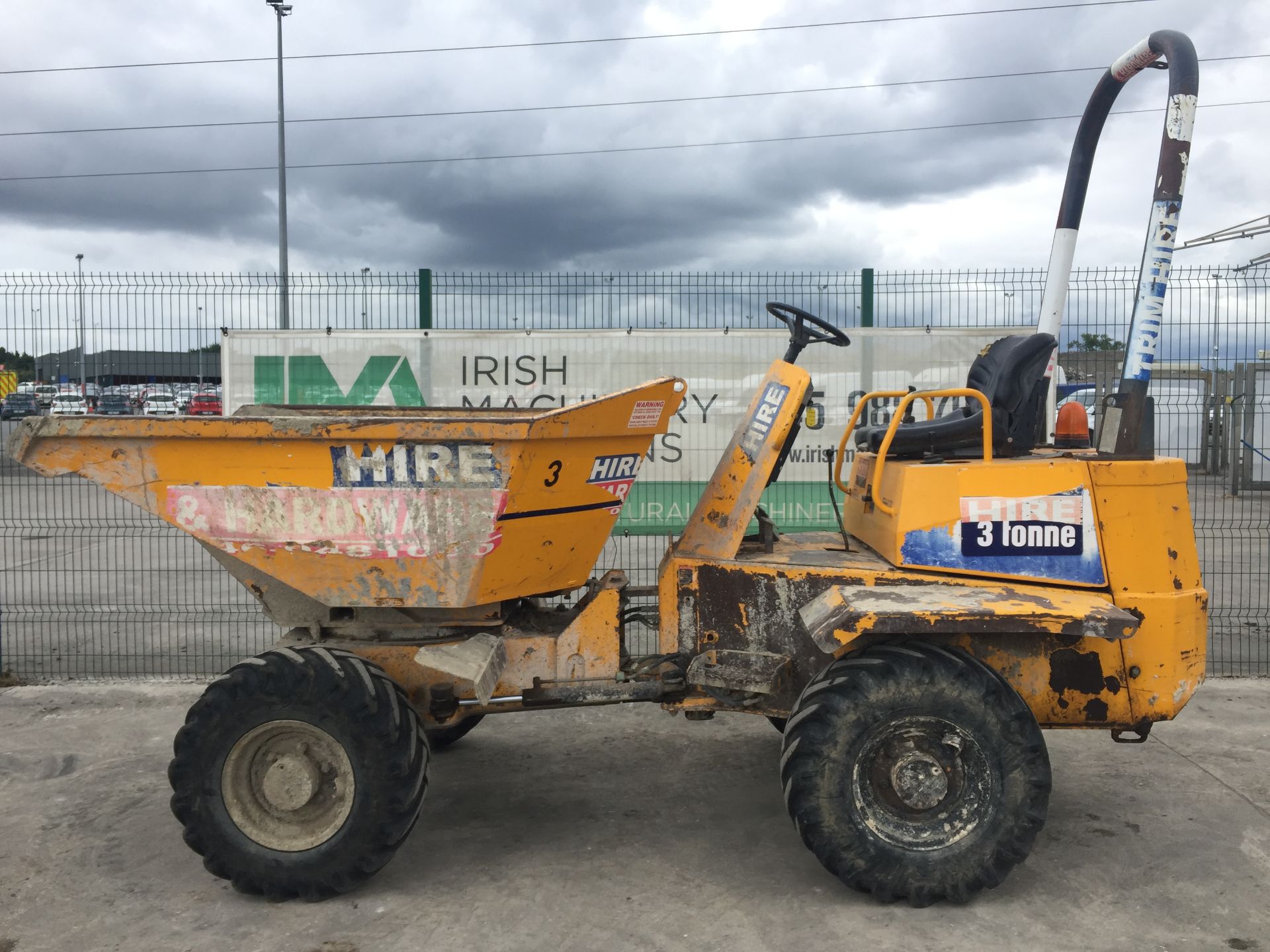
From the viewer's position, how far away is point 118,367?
27.0ft

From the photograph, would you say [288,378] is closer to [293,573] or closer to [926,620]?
[293,573]

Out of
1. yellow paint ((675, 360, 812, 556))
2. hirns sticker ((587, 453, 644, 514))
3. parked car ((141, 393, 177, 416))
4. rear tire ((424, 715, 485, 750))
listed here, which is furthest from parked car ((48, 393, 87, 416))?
yellow paint ((675, 360, 812, 556))

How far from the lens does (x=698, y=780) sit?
Result: 515 centimetres

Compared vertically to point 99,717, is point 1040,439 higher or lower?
higher

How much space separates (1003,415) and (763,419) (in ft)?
3.71

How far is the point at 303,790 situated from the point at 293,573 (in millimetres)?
862

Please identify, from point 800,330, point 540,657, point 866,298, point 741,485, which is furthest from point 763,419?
point 866,298

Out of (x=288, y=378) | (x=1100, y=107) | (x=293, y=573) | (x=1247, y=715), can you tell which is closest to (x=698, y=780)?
(x=293, y=573)

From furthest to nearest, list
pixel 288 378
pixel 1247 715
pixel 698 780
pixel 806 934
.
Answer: pixel 288 378 < pixel 1247 715 < pixel 698 780 < pixel 806 934

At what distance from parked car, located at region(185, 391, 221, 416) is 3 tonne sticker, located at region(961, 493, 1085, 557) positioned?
733 cm

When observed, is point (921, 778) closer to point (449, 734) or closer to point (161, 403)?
point (449, 734)

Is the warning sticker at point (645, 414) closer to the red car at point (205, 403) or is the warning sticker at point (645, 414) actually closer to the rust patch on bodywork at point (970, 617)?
the rust patch on bodywork at point (970, 617)

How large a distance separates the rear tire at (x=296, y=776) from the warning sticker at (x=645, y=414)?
4.89ft

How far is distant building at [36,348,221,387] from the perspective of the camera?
8023 mm
